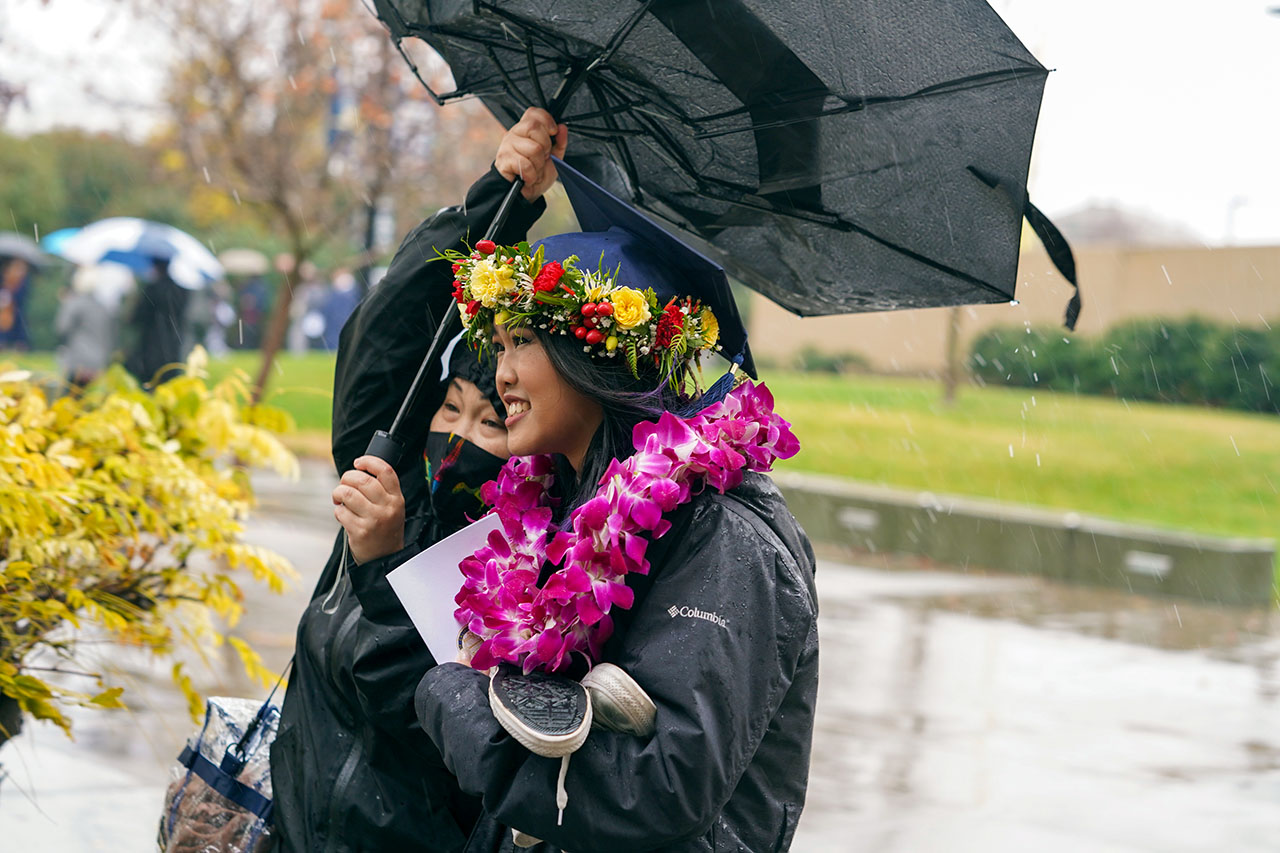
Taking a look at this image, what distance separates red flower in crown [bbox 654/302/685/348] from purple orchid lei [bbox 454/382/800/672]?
14 cm

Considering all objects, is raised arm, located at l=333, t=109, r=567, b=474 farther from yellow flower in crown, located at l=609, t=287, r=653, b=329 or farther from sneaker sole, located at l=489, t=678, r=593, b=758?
sneaker sole, located at l=489, t=678, r=593, b=758

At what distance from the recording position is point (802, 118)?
2.62m

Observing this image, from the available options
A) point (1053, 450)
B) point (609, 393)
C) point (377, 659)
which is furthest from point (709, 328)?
point (1053, 450)

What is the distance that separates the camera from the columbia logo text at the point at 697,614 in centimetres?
205

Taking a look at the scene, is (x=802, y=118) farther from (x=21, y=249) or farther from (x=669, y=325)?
(x=21, y=249)

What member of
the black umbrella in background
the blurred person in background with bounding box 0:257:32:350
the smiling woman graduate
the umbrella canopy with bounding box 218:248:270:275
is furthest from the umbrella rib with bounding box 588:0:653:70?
the umbrella canopy with bounding box 218:248:270:275

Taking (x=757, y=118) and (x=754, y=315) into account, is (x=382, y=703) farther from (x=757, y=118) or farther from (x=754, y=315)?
(x=754, y=315)

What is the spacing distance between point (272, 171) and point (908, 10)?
14536 millimetres

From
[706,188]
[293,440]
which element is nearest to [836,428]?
[293,440]

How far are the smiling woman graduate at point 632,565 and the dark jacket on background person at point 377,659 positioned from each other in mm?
287

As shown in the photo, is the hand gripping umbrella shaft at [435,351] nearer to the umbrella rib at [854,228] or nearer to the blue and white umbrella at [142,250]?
the umbrella rib at [854,228]

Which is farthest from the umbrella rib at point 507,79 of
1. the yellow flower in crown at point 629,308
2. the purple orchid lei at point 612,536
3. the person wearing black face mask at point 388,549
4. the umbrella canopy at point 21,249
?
the umbrella canopy at point 21,249

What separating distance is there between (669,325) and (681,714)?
2.25 ft

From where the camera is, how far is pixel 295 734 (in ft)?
9.55
